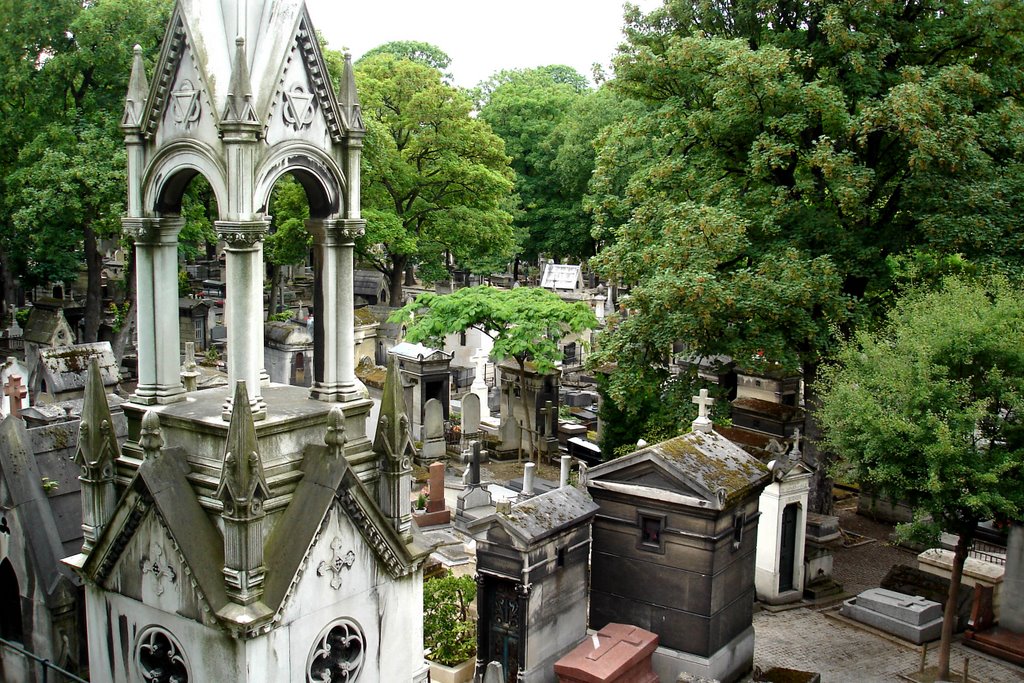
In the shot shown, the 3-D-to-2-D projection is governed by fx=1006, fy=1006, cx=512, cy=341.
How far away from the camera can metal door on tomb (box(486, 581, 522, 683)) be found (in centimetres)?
1275

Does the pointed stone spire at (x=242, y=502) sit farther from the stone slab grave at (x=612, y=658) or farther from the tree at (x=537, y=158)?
the tree at (x=537, y=158)

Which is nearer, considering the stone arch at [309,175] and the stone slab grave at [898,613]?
the stone arch at [309,175]

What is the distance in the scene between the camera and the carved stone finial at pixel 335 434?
8.25 m

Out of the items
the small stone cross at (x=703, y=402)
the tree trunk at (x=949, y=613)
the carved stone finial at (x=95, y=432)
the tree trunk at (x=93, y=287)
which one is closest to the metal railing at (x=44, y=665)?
the carved stone finial at (x=95, y=432)

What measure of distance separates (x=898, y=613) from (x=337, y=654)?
10.8 m

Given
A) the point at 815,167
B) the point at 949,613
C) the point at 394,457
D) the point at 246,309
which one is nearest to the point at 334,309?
the point at 246,309

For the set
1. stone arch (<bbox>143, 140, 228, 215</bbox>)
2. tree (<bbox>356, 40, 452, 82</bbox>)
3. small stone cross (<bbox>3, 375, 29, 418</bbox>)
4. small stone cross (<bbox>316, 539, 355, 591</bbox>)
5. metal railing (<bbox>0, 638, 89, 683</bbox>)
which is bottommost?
metal railing (<bbox>0, 638, 89, 683</bbox>)

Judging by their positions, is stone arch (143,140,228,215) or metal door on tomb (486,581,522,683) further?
metal door on tomb (486,581,522,683)

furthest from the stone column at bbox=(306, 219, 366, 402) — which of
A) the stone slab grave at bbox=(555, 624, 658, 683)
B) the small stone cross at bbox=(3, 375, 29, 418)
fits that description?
the small stone cross at bbox=(3, 375, 29, 418)

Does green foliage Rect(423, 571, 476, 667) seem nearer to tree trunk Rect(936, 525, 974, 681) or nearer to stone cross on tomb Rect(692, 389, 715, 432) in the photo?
stone cross on tomb Rect(692, 389, 715, 432)

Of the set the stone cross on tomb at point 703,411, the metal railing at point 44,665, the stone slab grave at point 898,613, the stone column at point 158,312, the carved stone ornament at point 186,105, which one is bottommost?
the stone slab grave at point 898,613

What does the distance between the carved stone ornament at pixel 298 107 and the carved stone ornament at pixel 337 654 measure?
419 centimetres

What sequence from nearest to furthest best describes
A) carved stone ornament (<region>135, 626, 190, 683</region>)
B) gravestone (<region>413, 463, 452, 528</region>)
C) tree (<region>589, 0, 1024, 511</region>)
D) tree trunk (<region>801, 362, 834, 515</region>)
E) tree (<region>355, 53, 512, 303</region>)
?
carved stone ornament (<region>135, 626, 190, 683</region>)
tree (<region>589, 0, 1024, 511</region>)
tree trunk (<region>801, 362, 834, 515</region>)
gravestone (<region>413, 463, 452, 528</region>)
tree (<region>355, 53, 512, 303</region>)

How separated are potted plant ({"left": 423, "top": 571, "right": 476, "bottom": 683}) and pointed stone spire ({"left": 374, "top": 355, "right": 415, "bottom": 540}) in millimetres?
5069
